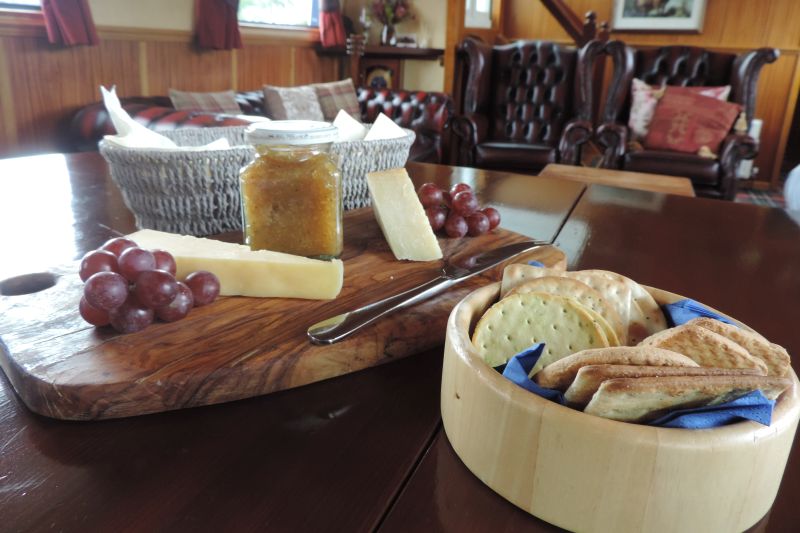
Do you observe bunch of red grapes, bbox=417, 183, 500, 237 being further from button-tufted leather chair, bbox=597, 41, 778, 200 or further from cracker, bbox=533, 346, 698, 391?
button-tufted leather chair, bbox=597, 41, 778, 200

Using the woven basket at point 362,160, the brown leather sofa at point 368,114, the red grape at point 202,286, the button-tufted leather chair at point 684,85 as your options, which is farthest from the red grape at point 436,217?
the button-tufted leather chair at point 684,85

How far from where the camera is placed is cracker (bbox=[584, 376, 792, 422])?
377mm

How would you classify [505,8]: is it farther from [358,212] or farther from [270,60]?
[358,212]

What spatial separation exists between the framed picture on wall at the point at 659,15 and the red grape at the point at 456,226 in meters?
6.08

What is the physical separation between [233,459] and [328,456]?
0.26ft

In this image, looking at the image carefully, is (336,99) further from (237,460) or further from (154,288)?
(237,460)

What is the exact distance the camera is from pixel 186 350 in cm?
61

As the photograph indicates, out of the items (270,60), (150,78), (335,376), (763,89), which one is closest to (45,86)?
(150,78)

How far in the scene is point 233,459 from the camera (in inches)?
19.1

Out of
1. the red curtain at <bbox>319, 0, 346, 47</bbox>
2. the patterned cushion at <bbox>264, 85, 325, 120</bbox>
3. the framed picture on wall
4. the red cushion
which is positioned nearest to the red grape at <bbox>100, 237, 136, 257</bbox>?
the patterned cushion at <bbox>264, 85, 325, 120</bbox>

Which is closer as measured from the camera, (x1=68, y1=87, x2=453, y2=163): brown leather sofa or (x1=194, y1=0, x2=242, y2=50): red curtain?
(x1=68, y1=87, x2=453, y2=163): brown leather sofa

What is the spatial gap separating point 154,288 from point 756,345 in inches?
22.3

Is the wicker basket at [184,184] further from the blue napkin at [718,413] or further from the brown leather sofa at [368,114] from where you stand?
the brown leather sofa at [368,114]

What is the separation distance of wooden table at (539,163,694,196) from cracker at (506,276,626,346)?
85.5 inches
